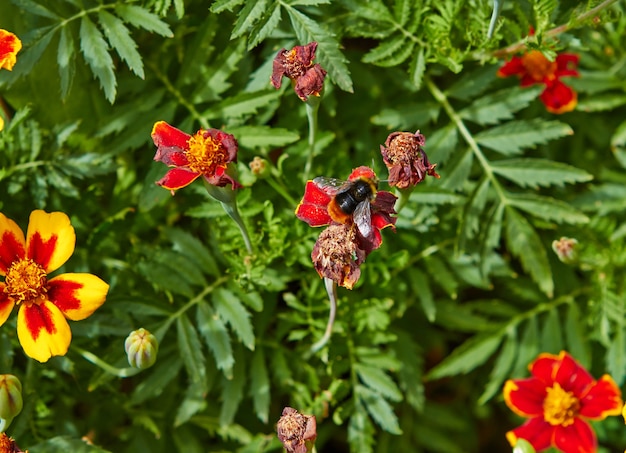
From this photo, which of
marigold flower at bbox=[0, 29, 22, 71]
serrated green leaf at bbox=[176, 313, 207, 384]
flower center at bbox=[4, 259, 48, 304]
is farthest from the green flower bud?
marigold flower at bbox=[0, 29, 22, 71]

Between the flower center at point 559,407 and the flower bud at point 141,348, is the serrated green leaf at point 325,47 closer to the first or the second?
the flower bud at point 141,348

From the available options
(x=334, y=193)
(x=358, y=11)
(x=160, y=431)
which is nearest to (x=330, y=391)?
(x=160, y=431)

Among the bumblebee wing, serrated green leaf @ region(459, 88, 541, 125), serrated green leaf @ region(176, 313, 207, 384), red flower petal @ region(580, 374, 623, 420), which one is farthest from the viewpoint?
serrated green leaf @ region(459, 88, 541, 125)

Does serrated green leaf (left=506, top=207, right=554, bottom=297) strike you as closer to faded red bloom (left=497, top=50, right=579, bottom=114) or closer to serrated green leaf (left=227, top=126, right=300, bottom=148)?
→ faded red bloom (left=497, top=50, right=579, bottom=114)

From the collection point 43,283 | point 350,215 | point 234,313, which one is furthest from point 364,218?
point 43,283

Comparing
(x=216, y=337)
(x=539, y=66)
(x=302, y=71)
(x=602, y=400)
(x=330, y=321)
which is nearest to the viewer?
(x=302, y=71)

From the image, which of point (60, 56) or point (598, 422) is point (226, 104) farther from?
point (598, 422)

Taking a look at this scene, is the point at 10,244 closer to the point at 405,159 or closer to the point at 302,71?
the point at 302,71
